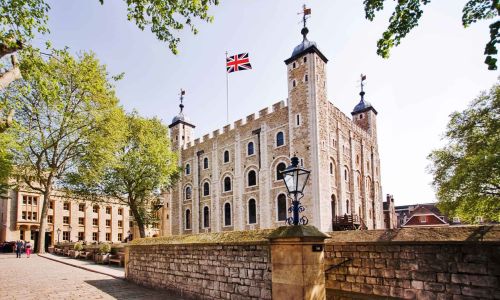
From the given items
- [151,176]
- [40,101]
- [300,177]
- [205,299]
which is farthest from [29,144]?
[300,177]

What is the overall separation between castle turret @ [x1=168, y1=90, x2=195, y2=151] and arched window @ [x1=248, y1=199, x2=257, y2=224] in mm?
14113

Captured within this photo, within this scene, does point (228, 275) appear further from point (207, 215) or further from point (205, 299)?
point (207, 215)

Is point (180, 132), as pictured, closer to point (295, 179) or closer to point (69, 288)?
point (69, 288)

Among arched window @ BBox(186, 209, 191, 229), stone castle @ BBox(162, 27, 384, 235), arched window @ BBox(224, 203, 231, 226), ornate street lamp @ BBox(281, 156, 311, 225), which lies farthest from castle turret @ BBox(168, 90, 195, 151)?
ornate street lamp @ BBox(281, 156, 311, 225)

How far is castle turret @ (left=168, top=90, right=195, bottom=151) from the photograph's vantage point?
40.9 metres

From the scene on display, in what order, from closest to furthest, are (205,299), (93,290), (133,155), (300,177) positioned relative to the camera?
(300,177), (205,299), (93,290), (133,155)

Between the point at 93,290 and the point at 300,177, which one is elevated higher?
the point at 300,177

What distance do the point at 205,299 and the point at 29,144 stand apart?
21433mm

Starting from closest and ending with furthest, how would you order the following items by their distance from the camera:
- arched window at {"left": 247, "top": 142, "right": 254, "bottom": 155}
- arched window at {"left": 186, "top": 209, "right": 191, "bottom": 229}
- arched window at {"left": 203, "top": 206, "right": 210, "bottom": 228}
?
1. arched window at {"left": 247, "top": 142, "right": 254, "bottom": 155}
2. arched window at {"left": 203, "top": 206, "right": 210, "bottom": 228}
3. arched window at {"left": 186, "top": 209, "right": 191, "bottom": 229}

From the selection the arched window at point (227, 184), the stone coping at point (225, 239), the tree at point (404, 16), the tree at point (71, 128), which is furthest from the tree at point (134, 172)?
the tree at point (404, 16)

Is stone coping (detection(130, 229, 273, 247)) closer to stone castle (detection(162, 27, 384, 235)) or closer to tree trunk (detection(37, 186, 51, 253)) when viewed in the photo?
stone castle (detection(162, 27, 384, 235))

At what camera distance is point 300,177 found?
22.0 feet

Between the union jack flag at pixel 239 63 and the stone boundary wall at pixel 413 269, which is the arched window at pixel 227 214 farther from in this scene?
the stone boundary wall at pixel 413 269

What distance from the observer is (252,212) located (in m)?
30.2
